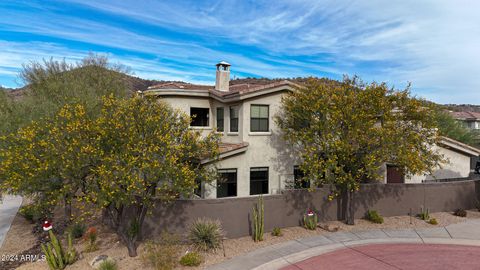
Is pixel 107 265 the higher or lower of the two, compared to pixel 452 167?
lower

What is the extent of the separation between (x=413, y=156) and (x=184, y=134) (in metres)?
10.7

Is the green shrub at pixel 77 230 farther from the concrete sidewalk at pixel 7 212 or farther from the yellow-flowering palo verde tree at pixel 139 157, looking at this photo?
the concrete sidewalk at pixel 7 212

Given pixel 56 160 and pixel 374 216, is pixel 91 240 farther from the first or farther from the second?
pixel 374 216

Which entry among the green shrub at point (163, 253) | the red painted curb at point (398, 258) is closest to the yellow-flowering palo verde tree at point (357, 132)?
the red painted curb at point (398, 258)

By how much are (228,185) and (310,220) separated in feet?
17.8

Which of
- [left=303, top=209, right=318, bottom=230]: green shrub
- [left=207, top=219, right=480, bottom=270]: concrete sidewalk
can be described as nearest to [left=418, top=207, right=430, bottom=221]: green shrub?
[left=207, top=219, right=480, bottom=270]: concrete sidewalk

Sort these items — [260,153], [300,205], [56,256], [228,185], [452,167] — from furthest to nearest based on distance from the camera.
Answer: [452,167]
[260,153]
[228,185]
[300,205]
[56,256]

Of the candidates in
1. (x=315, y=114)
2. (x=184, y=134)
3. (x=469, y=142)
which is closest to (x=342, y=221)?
(x=315, y=114)

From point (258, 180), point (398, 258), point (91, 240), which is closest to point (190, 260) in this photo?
point (91, 240)

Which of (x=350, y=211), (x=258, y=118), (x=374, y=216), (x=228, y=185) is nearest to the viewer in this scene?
(x=350, y=211)

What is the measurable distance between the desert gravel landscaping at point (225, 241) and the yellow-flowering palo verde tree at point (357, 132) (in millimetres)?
1906

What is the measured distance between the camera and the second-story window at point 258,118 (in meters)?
19.4

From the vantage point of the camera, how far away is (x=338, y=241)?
14.4 meters

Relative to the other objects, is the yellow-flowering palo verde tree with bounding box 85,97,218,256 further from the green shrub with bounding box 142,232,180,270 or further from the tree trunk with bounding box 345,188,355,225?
the tree trunk with bounding box 345,188,355,225
